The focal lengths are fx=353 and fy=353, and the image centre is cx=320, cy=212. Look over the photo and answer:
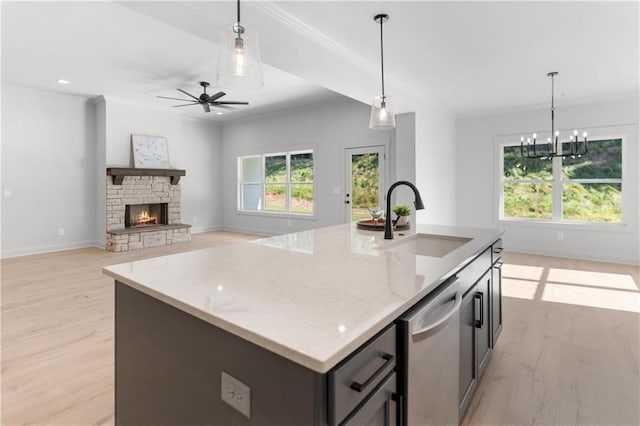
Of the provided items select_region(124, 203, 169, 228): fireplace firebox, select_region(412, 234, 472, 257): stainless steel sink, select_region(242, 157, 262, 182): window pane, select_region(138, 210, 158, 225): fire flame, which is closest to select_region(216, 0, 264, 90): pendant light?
select_region(412, 234, 472, 257): stainless steel sink

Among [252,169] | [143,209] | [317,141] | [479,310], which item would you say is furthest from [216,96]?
[479,310]

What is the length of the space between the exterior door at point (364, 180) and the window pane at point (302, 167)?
99 centimetres

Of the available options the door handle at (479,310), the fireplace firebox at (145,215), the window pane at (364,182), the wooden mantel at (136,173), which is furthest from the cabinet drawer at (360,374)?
the fireplace firebox at (145,215)

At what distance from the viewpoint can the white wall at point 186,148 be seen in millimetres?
6543

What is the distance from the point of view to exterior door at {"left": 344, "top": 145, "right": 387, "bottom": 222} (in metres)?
6.37

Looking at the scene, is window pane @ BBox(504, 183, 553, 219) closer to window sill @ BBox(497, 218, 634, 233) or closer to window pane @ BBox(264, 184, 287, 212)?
window sill @ BBox(497, 218, 634, 233)

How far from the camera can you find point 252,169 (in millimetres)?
8578

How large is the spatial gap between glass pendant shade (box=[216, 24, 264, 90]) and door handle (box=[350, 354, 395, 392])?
1278 millimetres

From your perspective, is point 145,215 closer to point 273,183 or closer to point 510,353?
point 273,183

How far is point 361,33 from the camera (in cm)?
321

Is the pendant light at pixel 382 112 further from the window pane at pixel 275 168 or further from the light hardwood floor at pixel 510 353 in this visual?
the window pane at pixel 275 168

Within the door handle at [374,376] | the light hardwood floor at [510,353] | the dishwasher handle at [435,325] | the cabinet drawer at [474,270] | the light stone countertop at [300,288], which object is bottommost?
the light hardwood floor at [510,353]

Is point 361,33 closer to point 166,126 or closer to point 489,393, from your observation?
point 489,393

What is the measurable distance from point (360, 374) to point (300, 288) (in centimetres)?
38
